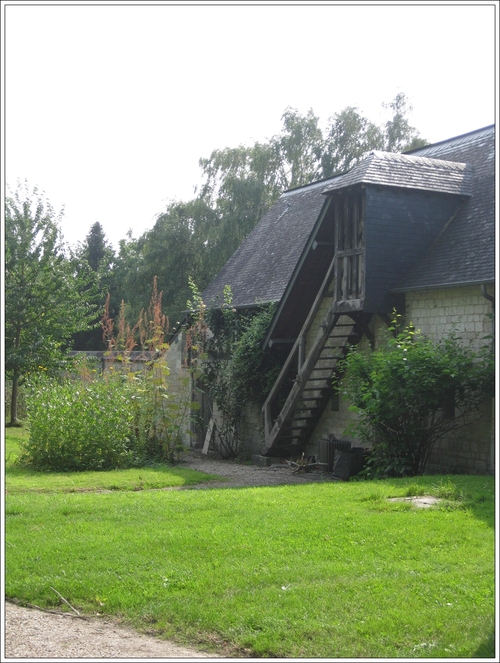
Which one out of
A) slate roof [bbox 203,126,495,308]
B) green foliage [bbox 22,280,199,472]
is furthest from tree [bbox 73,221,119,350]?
green foliage [bbox 22,280,199,472]

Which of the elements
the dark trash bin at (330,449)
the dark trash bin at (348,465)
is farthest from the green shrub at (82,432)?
the dark trash bin at (348,465)

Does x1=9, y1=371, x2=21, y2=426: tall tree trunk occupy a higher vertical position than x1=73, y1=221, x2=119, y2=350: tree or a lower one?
lower

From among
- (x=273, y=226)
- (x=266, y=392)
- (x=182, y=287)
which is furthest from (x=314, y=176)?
(x=266, y=392)

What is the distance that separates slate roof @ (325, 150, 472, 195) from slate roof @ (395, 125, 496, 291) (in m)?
0.33

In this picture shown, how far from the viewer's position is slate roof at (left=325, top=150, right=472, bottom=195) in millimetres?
14695

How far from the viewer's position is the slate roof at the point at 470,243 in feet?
42.8

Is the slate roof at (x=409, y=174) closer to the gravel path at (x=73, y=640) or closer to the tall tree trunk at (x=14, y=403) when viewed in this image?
the gravel path at (x=73, y=640)

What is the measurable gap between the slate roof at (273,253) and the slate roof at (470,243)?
472 centimetres

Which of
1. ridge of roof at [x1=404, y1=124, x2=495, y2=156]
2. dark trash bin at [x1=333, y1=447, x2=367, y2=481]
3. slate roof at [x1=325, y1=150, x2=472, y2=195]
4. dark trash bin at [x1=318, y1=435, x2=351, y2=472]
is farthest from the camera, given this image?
ridge of roof at [x1=404, y1=124, x2=495, y2=156]

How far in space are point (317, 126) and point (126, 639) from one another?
34.7 m

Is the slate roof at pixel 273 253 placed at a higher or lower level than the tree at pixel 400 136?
lower

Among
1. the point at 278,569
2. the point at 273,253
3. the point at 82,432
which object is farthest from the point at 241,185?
the point at 278,569

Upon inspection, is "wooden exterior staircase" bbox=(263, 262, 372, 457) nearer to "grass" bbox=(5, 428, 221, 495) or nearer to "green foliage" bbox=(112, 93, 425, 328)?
"grass" bbox=(5, 428, 221, 495)

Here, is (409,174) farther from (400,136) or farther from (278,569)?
(400,136)
